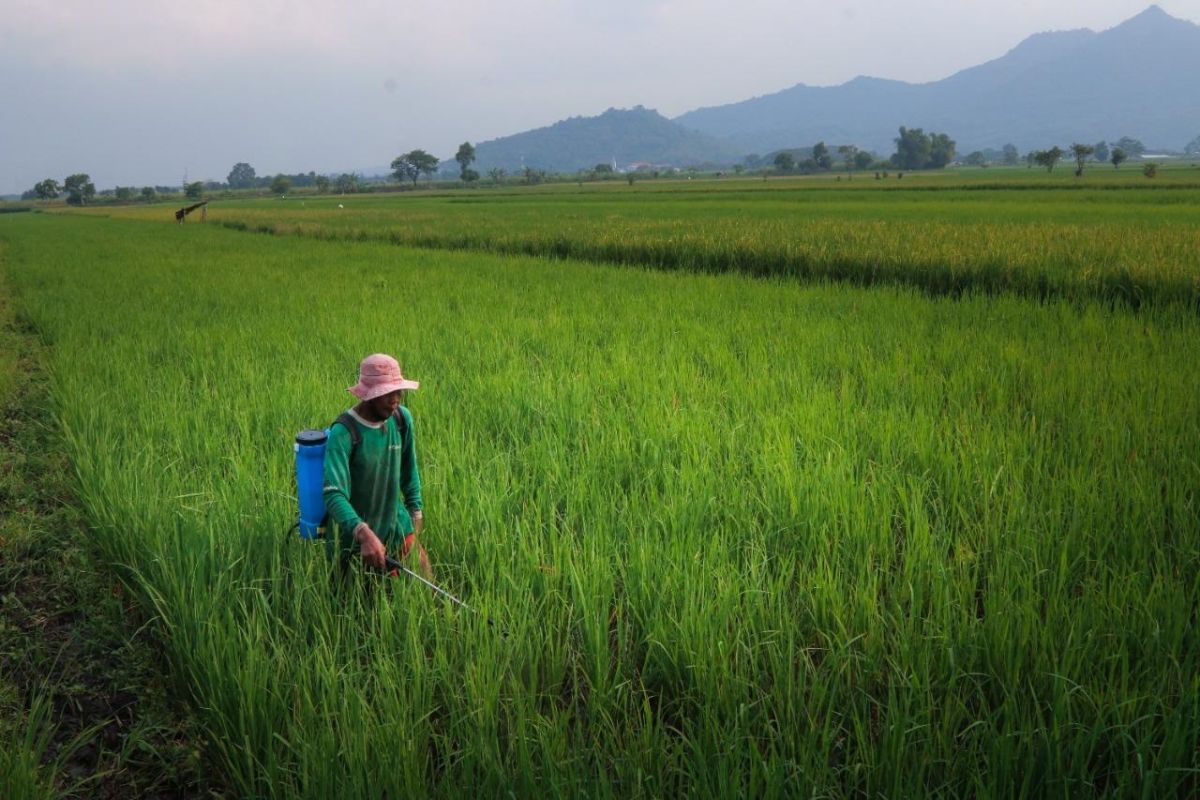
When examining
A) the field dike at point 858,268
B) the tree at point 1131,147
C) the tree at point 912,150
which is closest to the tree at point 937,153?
the tree at point 912,150

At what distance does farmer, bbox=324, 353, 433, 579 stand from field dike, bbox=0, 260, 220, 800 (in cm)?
71

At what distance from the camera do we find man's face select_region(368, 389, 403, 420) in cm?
233

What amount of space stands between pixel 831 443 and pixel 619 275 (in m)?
7.85

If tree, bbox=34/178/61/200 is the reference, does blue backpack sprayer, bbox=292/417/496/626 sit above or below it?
below

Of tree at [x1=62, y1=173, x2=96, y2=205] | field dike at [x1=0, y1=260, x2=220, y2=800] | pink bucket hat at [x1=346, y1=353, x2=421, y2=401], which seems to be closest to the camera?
field dike at [x1=0, y1=260, x2=220, y2=800]

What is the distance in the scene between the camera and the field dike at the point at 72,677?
2018 millimetres

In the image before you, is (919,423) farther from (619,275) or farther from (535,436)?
(619,275)

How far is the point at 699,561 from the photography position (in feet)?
8.38

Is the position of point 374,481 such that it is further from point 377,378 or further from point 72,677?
point 72,677

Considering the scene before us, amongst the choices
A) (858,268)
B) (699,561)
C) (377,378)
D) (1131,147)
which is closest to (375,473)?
(377,378)

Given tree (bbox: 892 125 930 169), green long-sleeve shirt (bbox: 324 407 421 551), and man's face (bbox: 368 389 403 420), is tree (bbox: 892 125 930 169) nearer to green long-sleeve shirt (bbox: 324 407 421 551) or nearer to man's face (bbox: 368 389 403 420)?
green long-sleeve shirt (bbox: 324 407 421 551)

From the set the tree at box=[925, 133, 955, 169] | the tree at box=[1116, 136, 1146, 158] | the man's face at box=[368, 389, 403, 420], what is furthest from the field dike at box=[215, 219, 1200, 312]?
the tree at box=[1116, 136, 1146, 158]

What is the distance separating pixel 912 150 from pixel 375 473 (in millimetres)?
142747

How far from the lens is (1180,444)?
3.54m
